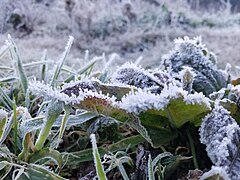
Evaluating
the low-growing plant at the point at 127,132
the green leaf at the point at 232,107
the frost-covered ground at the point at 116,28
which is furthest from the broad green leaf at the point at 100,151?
the frost-covered ground at the point at 116,28

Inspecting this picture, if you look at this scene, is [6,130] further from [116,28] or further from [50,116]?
[116,28]

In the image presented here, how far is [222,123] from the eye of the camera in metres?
0.45

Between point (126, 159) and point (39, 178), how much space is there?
101mm

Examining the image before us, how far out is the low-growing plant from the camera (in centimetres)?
43

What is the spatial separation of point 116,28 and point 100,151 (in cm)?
274

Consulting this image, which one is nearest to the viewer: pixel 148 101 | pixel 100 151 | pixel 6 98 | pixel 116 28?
pixel 148 101

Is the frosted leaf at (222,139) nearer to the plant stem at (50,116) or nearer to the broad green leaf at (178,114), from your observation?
the broad green leaf at (178,114)

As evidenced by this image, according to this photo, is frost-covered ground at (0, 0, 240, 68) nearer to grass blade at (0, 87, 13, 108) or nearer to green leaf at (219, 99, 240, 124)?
grass blade at (0, 87, 13, 108)

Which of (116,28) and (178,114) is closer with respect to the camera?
(178,114)

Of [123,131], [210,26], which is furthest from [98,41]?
[123,131]

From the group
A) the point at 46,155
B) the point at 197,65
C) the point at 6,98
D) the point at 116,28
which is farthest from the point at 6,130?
the point at 116,28

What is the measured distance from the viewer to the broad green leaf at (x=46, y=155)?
1.58 ft

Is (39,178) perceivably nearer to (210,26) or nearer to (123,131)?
(123,131)

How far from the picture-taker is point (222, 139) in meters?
0.43
